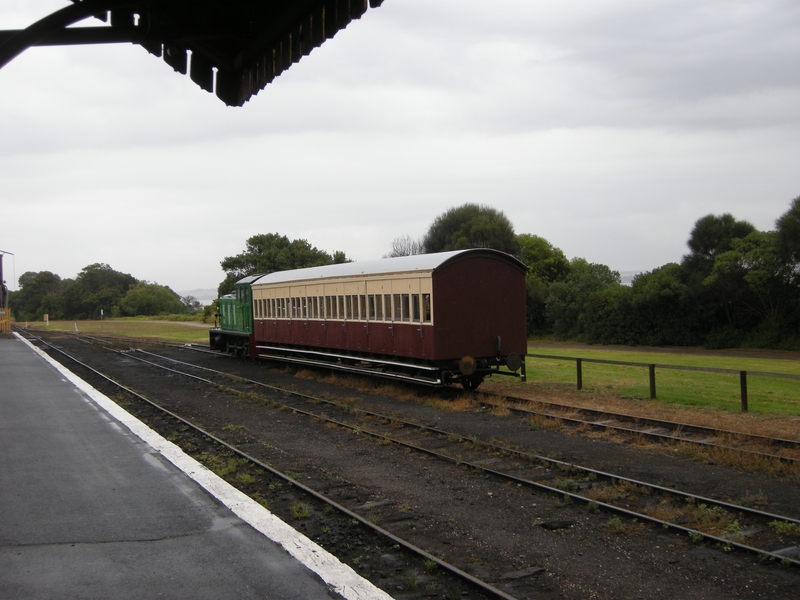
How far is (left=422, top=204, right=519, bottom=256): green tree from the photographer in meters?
56.9

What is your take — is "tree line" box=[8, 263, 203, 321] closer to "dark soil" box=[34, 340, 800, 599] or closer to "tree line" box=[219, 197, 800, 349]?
"tree line" box=[219, 197, 800, 349]

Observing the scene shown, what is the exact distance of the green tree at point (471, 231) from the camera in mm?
56906

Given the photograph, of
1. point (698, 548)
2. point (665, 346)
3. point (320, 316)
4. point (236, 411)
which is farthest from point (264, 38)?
point (665, 346)

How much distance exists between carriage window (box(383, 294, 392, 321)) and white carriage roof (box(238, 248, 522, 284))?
0.58m

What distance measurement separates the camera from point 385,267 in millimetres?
17469

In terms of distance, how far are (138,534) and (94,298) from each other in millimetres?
126144

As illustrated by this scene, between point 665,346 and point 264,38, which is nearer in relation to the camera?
point 264,38

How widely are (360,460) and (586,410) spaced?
204 inches

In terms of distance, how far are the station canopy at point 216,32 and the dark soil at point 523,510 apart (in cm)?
417

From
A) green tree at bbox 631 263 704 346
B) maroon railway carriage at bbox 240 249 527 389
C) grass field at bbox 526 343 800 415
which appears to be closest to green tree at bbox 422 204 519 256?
green tree at bbox 631 263 704 346

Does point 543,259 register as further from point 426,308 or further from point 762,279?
point 426,308

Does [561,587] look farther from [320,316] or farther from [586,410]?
[320,316]

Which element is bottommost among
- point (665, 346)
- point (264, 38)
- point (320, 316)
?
point (665, 346)

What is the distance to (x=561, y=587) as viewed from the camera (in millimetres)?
5328
